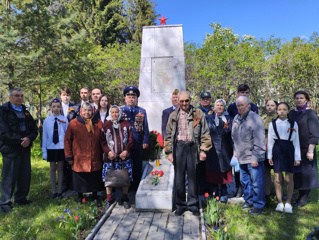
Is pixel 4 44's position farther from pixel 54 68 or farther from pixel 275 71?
pixel 275 71

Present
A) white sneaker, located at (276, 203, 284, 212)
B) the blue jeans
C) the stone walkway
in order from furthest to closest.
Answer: white sneaker, located at (276, 203, 284, 212) → the blue jeans → the stone walkway

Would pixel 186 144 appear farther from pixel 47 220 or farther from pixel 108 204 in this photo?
pixel 47 220

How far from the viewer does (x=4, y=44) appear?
29.9 ft

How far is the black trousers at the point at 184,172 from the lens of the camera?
12.6 feet

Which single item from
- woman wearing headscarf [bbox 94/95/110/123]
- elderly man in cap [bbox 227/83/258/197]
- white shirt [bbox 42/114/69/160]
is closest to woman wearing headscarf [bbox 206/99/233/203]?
elderly man in cap [bbox 227/83/258/197]

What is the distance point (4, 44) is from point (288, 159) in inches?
401

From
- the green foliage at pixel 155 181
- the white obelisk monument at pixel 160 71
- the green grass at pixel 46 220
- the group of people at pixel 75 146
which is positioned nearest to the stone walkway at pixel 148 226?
the green grass at pixel 46 220

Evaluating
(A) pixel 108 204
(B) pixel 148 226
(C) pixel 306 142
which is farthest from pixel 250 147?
(A) pixel 108 204

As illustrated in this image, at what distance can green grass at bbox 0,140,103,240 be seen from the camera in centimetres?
335

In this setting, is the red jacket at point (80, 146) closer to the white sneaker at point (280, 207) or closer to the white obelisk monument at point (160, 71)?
the white obelisk monument at point (160, 71)

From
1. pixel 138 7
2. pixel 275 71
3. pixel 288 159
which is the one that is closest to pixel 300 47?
pixel 275 71

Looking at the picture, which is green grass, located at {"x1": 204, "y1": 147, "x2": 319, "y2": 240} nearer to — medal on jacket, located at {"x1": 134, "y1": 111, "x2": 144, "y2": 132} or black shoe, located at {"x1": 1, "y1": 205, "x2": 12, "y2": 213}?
medal on jacket, located at {"x1": 134, "y1": 111, "x2": 144, "y2": 132}

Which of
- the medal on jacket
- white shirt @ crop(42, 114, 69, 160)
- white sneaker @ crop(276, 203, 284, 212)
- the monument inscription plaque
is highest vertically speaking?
the monument inscription plaque

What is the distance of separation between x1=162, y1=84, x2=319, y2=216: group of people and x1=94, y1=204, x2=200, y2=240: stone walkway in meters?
0.25
